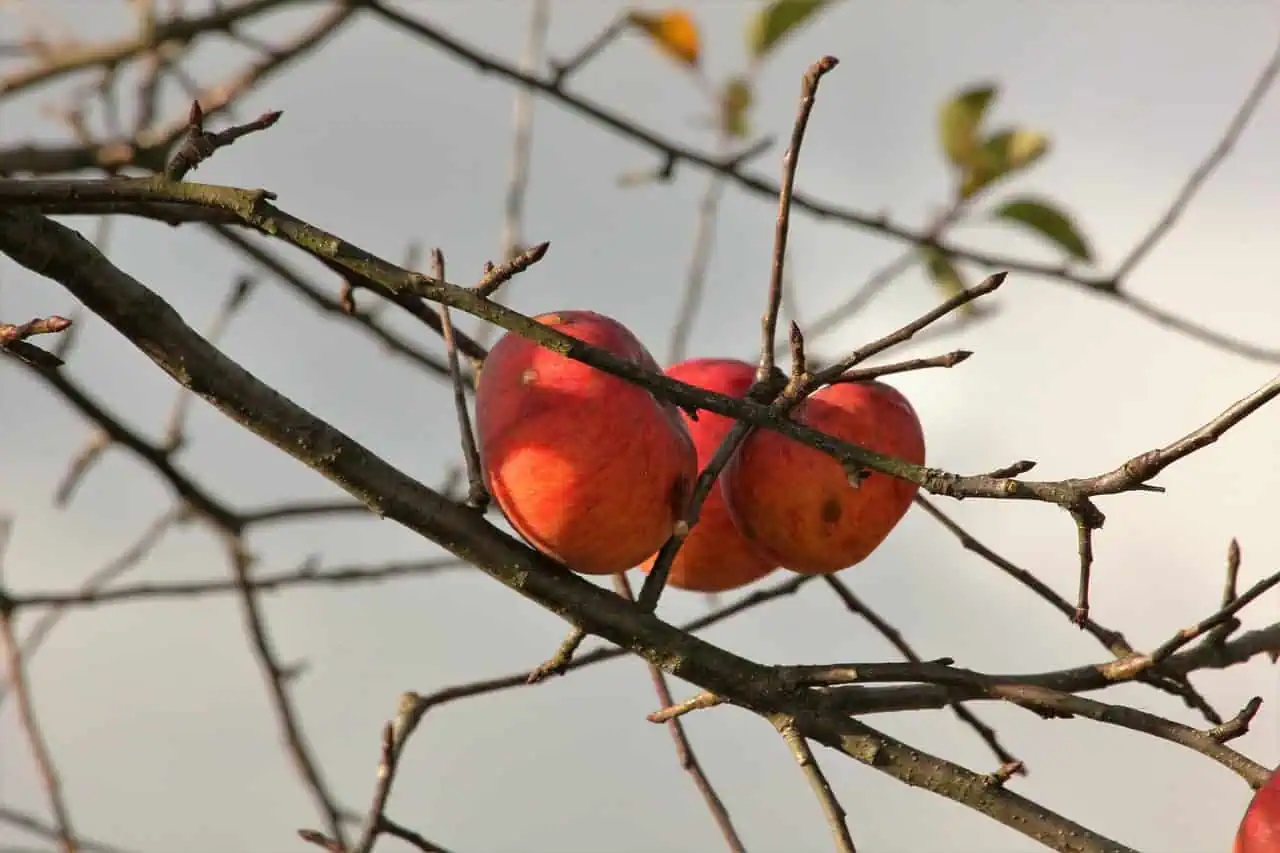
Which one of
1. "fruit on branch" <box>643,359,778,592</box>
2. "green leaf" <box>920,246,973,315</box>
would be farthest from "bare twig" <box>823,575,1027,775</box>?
"green leaf" <box>920,246,973,315</box>

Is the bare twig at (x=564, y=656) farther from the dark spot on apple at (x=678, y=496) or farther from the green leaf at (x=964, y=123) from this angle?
the green leaf at (x=964, y=123)

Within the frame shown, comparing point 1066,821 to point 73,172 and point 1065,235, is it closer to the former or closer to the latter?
point 1065,235

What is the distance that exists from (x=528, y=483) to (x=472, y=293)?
0.93 ft

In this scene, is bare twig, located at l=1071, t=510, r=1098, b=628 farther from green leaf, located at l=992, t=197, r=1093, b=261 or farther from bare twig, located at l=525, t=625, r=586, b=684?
green leaf, located at l=992, t=197, r=1093, b=261

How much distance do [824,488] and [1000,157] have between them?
131 cm

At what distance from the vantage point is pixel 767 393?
3.82ft

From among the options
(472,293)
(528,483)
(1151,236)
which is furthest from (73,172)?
(1151,236)

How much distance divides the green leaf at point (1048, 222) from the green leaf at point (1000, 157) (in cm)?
6

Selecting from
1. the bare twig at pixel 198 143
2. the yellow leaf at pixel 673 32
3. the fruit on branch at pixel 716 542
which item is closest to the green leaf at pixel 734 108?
the yellow leaf at pixel 673 32

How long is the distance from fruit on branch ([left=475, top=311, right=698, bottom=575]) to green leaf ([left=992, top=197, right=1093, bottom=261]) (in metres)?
1.38

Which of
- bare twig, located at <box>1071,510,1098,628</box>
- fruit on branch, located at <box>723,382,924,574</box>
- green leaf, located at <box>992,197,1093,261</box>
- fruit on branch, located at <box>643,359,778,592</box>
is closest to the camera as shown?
bare twig, located at <box>1071,510,1098,628</box>

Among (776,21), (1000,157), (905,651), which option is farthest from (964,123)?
(905,651)

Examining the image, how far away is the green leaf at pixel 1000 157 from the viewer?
7.82 ft

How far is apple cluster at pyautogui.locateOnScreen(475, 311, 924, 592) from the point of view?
3.90 feet
